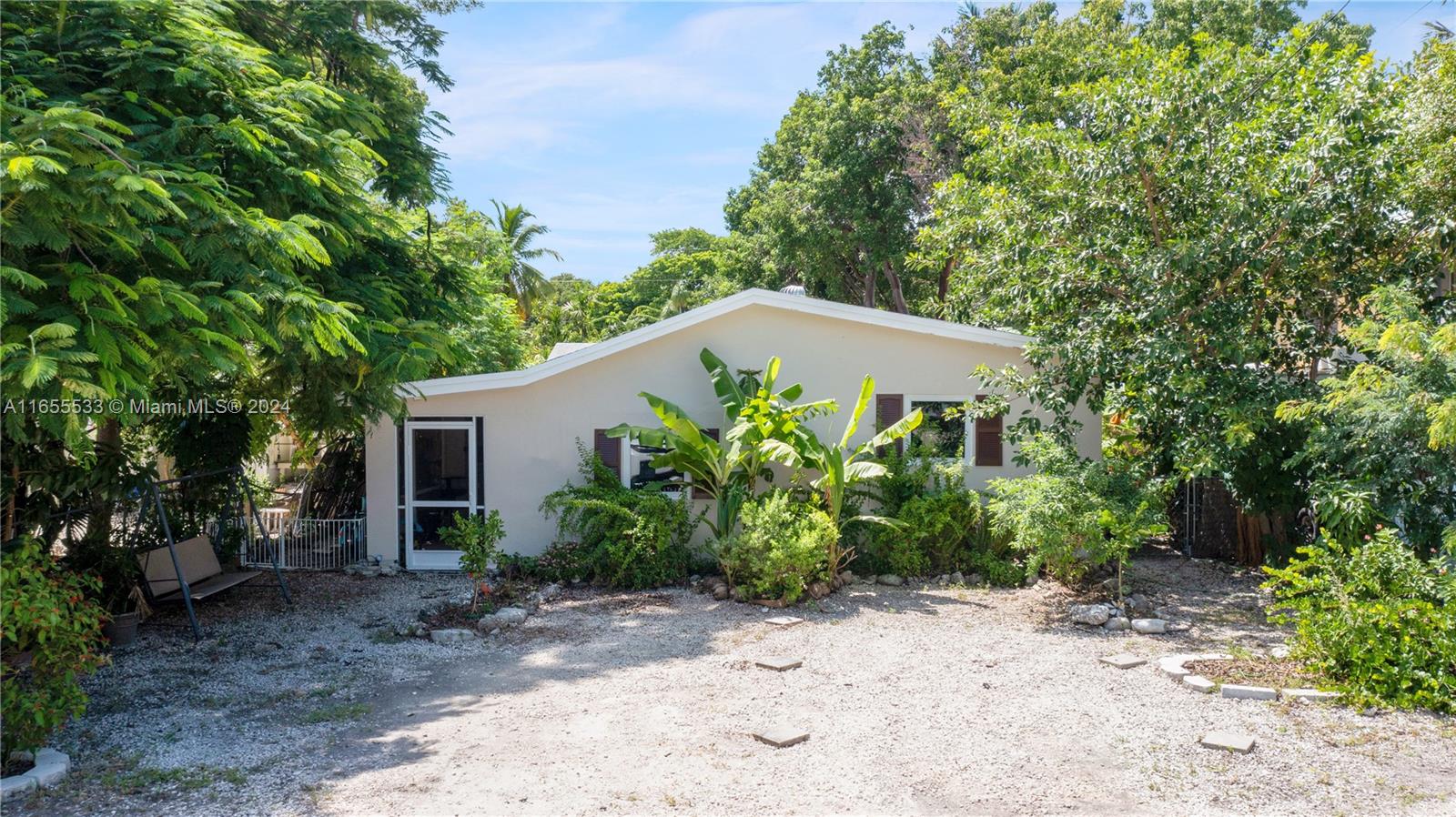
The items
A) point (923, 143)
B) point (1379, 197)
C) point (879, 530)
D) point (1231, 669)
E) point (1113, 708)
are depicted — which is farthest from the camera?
point (923, 143)

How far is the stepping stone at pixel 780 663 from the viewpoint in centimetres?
791

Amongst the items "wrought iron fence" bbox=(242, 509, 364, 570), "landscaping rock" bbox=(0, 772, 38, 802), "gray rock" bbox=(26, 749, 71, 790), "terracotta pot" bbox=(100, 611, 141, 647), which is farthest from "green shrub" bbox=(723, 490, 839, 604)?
"landscaping rock" bbox=(0, 772, 38, 802)

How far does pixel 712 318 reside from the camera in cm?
1246

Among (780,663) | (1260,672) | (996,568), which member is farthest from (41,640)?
(996,568)

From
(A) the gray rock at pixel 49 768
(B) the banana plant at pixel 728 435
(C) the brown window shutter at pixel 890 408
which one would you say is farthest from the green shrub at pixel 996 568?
(A) the gray rock at pixel 49 768

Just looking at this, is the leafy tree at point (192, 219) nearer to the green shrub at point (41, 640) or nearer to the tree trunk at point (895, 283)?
the green shrub at point (41, 640)

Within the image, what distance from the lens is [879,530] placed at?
1163cm

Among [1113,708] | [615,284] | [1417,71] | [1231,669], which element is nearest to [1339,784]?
[1113,708]

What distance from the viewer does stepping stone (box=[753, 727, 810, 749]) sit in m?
5.99

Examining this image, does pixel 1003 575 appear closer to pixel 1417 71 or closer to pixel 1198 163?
pixel 1198 163

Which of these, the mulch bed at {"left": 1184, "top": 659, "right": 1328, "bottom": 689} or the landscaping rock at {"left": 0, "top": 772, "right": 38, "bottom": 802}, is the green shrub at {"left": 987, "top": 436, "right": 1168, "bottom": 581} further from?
the landscaping rock at {"left": 0, "top": 772, "right": 38, "bottom": 802}

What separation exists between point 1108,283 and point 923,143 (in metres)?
11.6

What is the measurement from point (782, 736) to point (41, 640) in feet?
15.2

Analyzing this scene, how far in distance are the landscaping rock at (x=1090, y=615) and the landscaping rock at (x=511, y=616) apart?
19.5 feet
